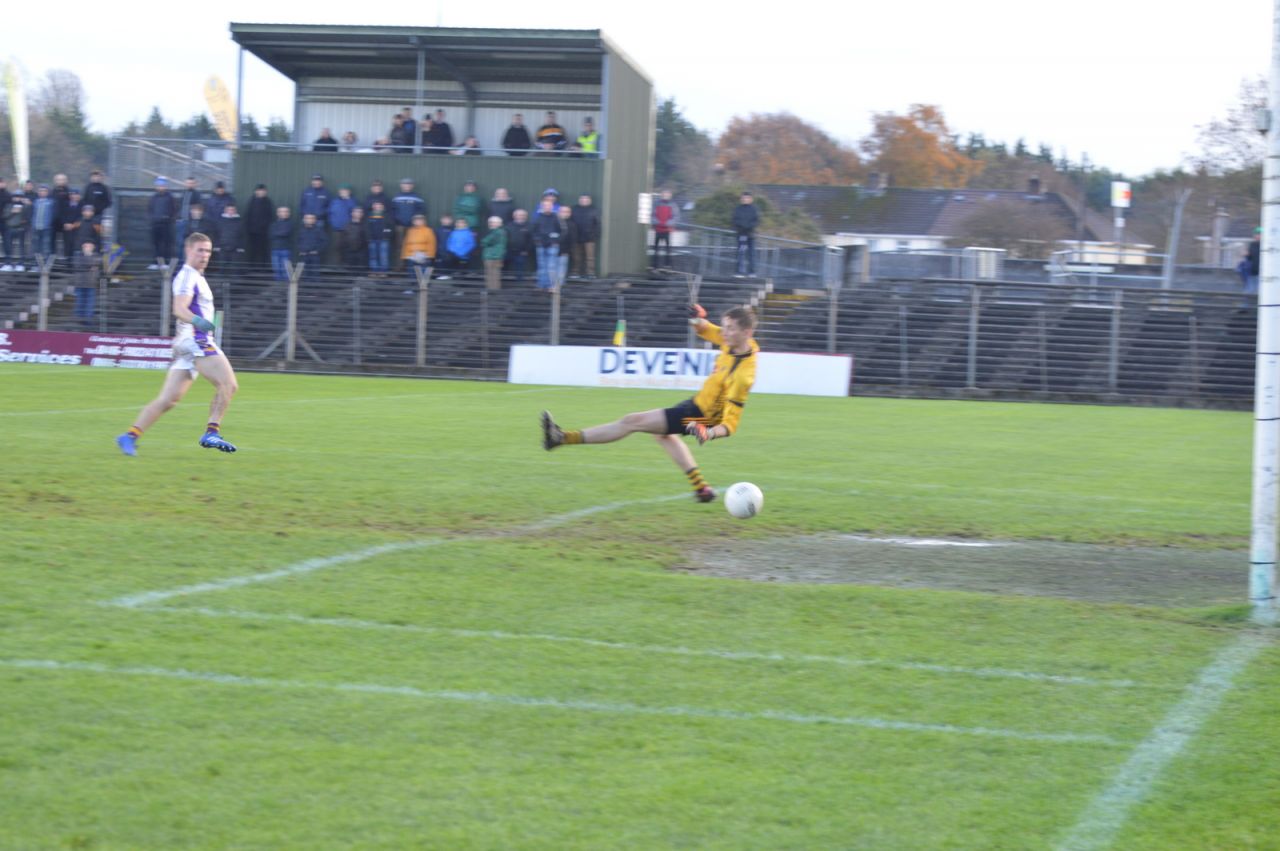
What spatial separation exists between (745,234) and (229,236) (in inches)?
482

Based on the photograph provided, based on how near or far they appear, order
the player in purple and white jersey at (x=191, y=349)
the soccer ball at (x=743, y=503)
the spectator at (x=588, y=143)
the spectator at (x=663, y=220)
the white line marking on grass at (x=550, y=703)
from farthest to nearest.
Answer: the spectator at (x=588, y=143) < the spectator at (x=663, y=220) < the player in purple and white jersey at (x=191, y=349) < the soccer ball at (x=743, y=503) < the white line marking on grass at (x=550, y=703)

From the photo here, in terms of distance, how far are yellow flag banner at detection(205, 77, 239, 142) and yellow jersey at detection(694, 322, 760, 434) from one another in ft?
127

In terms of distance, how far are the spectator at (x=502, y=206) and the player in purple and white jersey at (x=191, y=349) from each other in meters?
21.3

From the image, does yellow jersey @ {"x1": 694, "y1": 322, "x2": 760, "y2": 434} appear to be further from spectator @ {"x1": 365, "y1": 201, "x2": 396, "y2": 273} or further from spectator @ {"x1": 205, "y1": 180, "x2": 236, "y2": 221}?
spectator @ {"x1": 205, "y1": 180, "x2": 236, "y2": 221}

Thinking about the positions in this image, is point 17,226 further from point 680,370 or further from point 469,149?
point 680,370

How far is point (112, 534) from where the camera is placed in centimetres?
840

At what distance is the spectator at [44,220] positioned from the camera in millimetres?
33719

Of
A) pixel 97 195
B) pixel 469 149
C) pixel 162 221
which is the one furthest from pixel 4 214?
pixel 469 149

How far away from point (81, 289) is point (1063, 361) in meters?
22.3

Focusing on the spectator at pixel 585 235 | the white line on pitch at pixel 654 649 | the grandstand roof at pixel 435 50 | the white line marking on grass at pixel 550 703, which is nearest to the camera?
the white line marking on grass at pixel 550 703

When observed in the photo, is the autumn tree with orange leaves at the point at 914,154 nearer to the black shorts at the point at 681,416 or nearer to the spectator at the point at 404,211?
the spectator at the point at 404,211

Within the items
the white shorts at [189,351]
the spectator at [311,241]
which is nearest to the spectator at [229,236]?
the spectator at [311,241]

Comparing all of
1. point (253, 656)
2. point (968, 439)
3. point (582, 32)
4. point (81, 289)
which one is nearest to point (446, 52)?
point (582, 32)

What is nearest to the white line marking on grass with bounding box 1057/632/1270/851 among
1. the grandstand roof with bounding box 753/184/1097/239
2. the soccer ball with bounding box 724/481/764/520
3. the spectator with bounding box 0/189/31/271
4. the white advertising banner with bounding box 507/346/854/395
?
the soccer ball with bounding box 724/481/764/520
